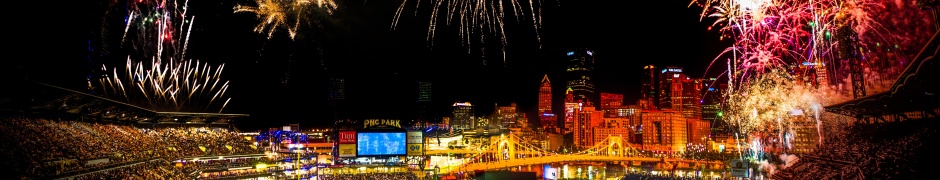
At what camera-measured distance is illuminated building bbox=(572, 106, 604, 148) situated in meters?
184

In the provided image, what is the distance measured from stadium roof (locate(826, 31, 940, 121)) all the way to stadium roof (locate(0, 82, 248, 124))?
2186 centimetres

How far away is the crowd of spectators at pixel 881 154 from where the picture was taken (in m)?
13.9

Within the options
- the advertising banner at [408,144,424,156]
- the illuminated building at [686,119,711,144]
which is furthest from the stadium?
the illuminated building at [686,119,711,144]

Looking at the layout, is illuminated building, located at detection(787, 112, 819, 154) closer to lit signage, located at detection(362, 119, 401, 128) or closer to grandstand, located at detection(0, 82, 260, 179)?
lit signage, located at detection(362, 119, 401, 128)

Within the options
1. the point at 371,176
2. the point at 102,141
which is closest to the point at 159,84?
the point at 102,141

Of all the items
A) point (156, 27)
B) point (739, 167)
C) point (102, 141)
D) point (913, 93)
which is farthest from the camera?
point (102, 141)

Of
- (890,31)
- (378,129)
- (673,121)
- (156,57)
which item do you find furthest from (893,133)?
(673,121)

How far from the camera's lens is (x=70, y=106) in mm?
25062

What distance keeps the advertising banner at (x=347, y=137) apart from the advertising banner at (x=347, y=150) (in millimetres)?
217

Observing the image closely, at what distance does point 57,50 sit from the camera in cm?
2077

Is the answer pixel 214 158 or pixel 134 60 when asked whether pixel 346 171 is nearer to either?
pixel 214 158

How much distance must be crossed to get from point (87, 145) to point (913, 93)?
90.7 feet

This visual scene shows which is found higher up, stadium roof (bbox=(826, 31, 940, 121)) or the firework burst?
the firework burst

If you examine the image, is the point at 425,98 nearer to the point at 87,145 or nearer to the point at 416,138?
the point at 416,138
